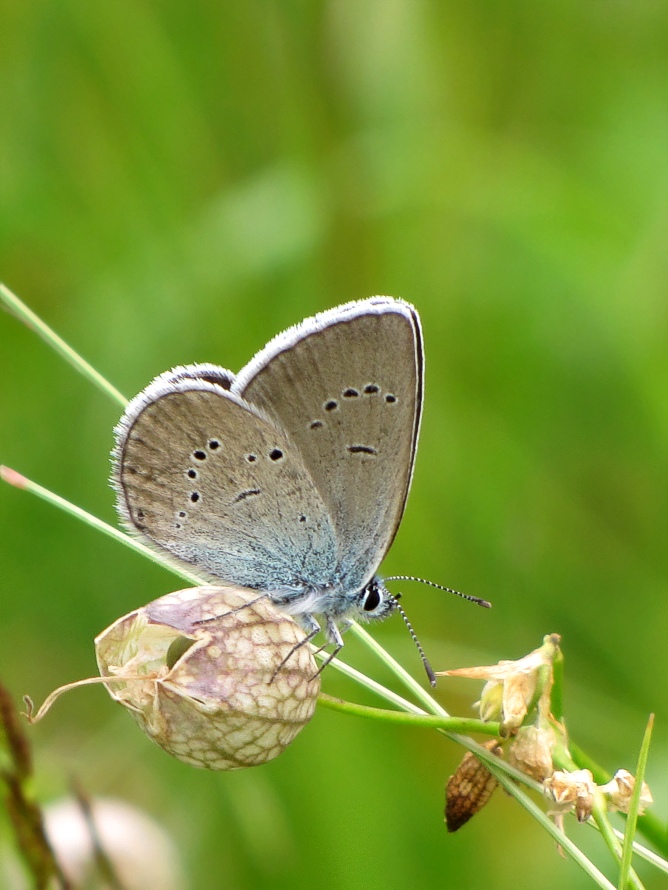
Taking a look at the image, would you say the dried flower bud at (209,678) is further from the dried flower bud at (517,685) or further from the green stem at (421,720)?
the dried flower bud at (517,685)

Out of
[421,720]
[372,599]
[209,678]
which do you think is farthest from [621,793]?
[372,599]

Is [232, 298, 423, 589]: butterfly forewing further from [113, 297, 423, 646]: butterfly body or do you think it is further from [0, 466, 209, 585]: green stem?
[0, 466, 209, 585]: green stem

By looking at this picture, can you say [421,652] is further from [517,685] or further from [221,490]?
[517,685]

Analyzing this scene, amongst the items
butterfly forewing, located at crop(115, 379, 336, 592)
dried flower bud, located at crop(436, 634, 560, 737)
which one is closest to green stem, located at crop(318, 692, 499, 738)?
dried flower bud, located at crop(436, 634, 560, 737)

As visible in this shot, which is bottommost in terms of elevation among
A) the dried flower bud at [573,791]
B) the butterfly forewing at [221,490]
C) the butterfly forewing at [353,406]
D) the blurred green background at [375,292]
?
the dried flower bud at [573,791]

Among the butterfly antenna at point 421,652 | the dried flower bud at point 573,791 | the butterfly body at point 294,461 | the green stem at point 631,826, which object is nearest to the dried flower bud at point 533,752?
the dried flower bud at point 573,791

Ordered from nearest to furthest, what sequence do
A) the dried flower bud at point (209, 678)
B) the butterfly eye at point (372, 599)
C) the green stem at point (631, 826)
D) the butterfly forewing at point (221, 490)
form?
the green stem at point (631, 826)
the dried flower bud at point (209, 678)
the butterfly forewing at point (221, 490)
the butterfly eye at point (372, 599)
